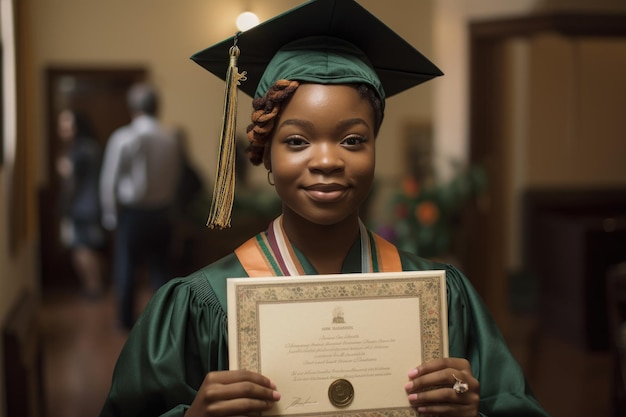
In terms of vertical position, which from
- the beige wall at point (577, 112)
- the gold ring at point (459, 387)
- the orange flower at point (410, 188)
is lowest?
the gold ring at point (459, 387)

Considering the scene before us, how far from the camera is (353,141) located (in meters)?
1.41

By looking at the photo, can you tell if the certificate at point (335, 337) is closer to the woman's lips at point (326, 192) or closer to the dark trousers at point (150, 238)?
the woman's lips at point (326, 192)

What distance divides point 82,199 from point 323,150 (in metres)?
5.39

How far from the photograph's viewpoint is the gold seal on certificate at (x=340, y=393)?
1.31 m

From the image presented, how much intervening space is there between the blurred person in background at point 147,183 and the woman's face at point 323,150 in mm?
3297

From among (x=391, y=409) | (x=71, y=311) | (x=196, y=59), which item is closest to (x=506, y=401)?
(x=391, y=409)

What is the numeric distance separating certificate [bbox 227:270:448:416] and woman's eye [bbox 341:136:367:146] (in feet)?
0.75

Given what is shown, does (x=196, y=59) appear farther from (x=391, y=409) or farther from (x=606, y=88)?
(x=606, y=88)

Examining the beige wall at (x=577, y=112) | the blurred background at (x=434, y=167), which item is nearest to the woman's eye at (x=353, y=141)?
the blurred background at (x=434, y=167)

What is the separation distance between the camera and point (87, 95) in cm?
696

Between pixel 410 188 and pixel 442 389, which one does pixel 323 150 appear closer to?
pixel 442 389

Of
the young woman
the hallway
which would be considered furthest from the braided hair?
the hallway

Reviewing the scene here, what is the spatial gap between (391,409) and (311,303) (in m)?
0.21

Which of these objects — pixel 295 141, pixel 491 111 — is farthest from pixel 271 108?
pixel 491 111
